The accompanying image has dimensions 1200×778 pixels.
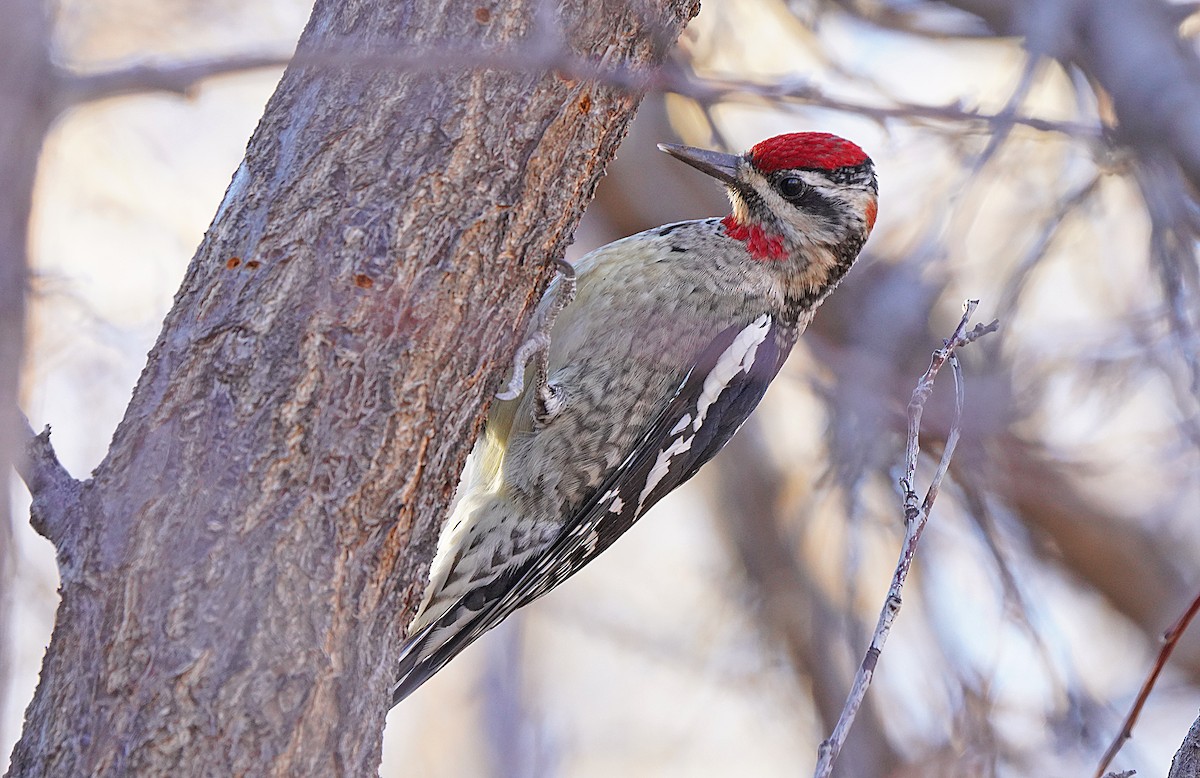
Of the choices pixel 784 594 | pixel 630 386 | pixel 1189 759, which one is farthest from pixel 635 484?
pixel 784 594

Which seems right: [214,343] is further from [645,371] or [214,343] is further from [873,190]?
[873,190]

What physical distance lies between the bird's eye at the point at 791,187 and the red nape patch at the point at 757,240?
135mm

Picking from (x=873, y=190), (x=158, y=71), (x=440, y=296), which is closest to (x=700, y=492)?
(x=873, y=190)

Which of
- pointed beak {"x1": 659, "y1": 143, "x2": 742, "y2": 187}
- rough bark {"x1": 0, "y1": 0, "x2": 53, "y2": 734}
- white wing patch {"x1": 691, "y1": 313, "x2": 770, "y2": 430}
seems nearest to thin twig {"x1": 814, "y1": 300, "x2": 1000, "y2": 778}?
rough bark {"x1": 0, "y1": 0, "x2": 53, "y2": 734}

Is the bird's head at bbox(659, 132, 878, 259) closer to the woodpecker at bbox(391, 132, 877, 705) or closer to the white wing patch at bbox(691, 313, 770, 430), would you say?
the woodpecker at bbox(391, 132, 877, 705)

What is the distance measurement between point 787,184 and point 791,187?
0.02m

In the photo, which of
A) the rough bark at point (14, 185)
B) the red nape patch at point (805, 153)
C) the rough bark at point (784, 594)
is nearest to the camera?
the rough bark at point (14, 185)

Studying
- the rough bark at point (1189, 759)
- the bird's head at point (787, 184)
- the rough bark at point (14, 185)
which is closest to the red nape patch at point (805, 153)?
the bird's head at point (787, 184)

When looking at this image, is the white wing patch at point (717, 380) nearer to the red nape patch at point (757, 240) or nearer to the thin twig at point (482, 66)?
the red nape patch at point (757, 240)

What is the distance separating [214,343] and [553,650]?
4973mm

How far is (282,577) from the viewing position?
206 centimetres

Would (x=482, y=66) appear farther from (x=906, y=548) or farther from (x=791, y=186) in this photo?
(x=791, y=186)

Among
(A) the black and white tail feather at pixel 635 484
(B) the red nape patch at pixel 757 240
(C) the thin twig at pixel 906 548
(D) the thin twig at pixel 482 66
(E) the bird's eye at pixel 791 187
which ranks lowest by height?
(C) the thin twig at pixel 906 548

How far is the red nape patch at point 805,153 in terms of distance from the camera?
3.82m
